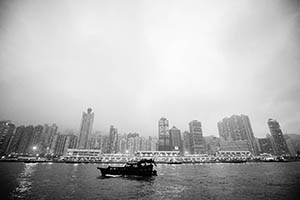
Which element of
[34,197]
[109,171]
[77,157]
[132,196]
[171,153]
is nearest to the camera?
[34,197]

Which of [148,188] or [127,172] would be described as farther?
[127,172]

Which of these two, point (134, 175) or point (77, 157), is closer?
point (134, 175)

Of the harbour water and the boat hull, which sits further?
the boat hull

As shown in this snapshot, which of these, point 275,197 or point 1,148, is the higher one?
point 1,148

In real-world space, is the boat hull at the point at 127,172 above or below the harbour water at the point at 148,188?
above

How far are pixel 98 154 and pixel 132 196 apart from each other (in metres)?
174

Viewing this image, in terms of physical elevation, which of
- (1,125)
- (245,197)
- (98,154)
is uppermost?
(1,125)

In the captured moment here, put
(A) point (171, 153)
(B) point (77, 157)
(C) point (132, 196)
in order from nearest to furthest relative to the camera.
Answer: (C) point (132, 196) → (B) point (77, 157) → (A) point (171, 153)

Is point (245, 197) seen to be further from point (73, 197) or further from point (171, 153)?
point (171, 153)

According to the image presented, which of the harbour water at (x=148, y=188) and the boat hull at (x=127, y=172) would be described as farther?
the boat hull at (x=127, y=172)

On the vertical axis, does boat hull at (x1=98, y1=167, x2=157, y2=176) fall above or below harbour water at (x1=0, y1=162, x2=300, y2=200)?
above

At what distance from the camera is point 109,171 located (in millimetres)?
56094

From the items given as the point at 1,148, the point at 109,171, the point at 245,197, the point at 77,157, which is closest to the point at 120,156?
the point at 77,157

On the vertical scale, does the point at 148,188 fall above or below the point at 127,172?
below
